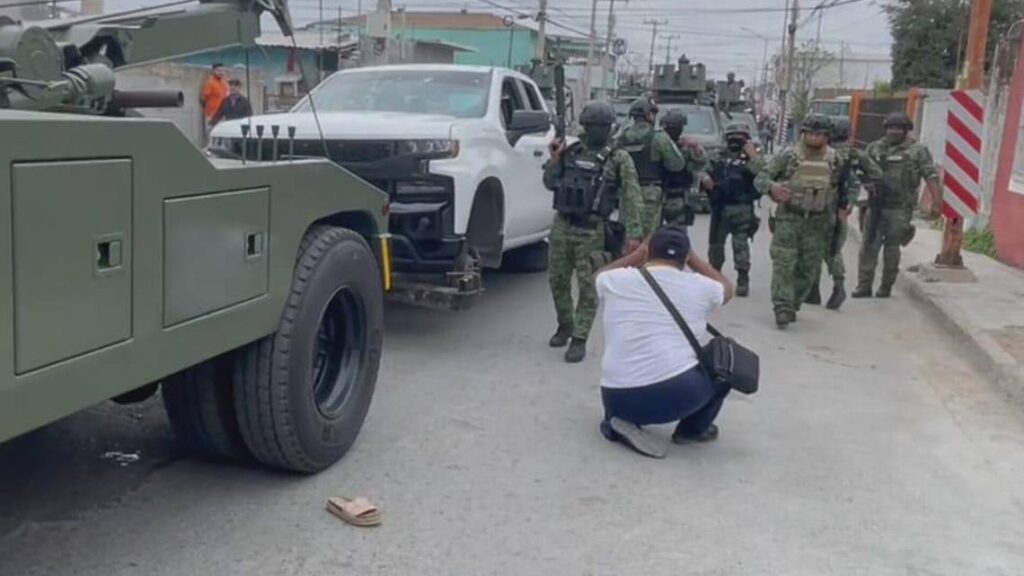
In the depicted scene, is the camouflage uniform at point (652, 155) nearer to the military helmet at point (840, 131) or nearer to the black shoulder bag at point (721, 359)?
the military helmet at point (840, 131)

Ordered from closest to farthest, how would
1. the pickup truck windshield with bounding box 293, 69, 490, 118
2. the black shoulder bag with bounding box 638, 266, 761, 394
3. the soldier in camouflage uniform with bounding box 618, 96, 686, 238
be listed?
the black shoulder bag with bounding box 638, 266, 761, 394
the pickup truck windshield with bounding box 293, 69, 490, 118
the soldier in camouflage uniform with bounding box 618, 96, 686, 238

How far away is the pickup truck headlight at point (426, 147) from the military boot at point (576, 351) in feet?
4.67

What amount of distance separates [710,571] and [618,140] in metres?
4.58

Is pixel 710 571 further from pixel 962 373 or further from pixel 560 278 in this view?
pixel 962 373

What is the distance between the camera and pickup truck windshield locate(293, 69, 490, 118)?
780 cm

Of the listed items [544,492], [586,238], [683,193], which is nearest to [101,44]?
[544,492]

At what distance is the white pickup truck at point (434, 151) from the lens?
22.3ft

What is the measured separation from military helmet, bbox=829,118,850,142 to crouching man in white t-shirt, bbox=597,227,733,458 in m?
3.99

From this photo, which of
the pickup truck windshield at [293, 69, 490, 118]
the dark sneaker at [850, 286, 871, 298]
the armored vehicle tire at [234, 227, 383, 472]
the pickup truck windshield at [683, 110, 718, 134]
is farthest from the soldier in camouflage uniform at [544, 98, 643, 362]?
the pickup truck windshield at [683, 110, 718, 134]

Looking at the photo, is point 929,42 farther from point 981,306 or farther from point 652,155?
point 652,155

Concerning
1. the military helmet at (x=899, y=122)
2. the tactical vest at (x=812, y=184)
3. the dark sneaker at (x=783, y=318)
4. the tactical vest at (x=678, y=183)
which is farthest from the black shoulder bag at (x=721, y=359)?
the military helmet at (x=899, y=122)

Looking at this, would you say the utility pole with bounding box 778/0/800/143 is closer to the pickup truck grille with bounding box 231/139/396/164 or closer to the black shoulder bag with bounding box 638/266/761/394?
the pickup truck grille with bounding box 231/139/396/164

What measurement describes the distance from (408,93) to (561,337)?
2134mm

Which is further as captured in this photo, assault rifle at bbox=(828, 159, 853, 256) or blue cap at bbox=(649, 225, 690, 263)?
assault rifle at bbox=(828, 159, 853, 256)
